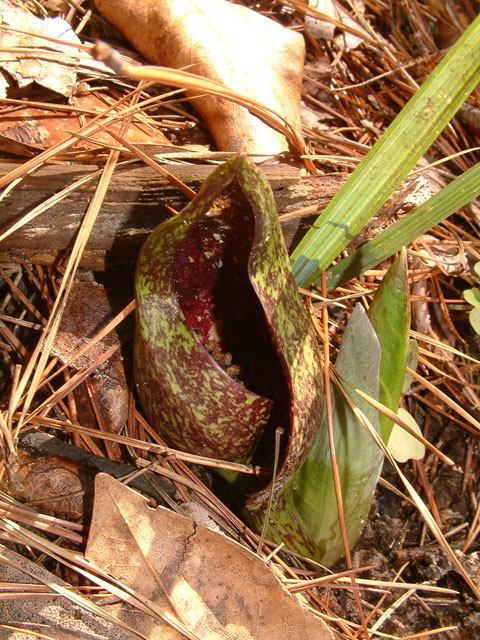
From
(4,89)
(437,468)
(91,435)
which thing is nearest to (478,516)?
(437,468)

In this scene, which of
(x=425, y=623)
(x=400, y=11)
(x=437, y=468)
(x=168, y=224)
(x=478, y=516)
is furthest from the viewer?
(x=400, y=11)

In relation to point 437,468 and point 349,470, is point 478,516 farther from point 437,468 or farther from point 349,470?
point 349,470

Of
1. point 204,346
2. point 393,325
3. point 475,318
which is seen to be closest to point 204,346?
point 204,346

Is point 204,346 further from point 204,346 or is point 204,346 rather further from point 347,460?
point 347,460

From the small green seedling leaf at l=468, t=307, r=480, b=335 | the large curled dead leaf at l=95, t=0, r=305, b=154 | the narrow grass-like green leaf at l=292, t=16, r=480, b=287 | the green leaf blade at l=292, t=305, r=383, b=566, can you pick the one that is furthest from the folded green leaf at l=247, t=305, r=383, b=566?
the large curled dead leaf at l=95, t=0, r=305, b=154

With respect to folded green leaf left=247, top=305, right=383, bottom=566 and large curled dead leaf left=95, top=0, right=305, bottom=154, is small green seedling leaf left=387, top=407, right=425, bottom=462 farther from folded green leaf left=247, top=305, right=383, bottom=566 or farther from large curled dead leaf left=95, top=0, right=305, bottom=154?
large curled dead leaf left=95, top=0, right=305, bottom=154

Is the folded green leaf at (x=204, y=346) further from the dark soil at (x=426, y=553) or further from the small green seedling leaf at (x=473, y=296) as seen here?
the small green seedling leaf at (x=473, y=296)
